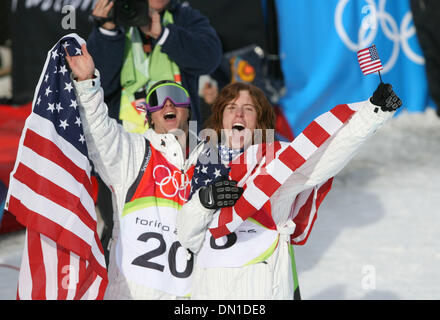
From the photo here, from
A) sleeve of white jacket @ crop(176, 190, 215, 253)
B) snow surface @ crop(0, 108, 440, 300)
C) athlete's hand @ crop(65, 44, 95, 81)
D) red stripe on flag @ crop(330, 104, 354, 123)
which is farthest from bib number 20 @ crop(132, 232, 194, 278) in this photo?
snow surface @ crop(0, 108, 440, 300)

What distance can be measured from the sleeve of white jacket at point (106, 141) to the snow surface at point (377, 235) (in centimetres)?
137

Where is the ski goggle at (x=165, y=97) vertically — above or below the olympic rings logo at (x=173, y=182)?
above

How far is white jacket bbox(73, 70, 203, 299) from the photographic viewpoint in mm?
2371

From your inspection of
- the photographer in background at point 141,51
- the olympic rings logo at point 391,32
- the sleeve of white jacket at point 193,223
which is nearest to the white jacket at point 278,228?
the sleeve of white jacket at point 193,223

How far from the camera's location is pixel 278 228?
2.40 m

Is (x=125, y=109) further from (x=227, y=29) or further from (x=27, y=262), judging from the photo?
(x=227, y=29)

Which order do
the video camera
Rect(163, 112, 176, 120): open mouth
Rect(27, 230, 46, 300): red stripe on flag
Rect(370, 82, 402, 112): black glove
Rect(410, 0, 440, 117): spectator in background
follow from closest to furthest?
Rect(370, 82, 402, 112): black glove, Rect(27, 230, 46, 300): red stripe on flag, Rect(163, 112, 176, 120): open mouth, the video camera, Rect(410, 0, 440, 117): spectator in background

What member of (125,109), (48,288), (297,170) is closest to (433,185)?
(125,109)

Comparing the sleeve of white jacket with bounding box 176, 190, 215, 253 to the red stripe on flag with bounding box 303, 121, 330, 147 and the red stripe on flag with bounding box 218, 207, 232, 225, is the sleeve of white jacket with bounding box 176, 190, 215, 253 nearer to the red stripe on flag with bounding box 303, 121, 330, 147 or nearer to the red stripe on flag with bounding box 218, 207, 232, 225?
the red stripe on flag with bounding box 218, 207, 232, 225

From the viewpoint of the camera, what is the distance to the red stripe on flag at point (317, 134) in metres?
2.24

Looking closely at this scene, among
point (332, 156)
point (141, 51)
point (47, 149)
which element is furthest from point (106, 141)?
point (141, 51)

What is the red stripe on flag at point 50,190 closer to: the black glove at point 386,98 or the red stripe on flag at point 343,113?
the red stripe on flag at point 343,113
